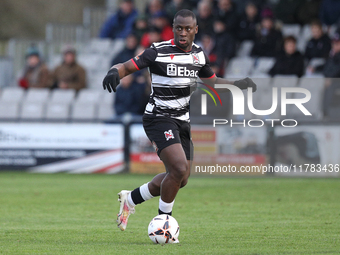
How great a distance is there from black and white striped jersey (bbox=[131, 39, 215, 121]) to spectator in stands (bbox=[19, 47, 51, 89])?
10.8 m

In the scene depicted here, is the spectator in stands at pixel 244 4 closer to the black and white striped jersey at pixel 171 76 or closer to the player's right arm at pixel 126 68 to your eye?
the black and white striped jersey at pixel 171 76

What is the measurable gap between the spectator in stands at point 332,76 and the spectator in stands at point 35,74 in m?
7.65

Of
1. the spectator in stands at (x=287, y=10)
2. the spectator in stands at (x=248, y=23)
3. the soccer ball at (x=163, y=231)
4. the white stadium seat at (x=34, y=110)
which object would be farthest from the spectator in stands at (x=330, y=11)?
the soccer ball at (x=163, y=231)

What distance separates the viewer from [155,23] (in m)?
15.5

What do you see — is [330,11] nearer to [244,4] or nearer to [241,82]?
[244,4]

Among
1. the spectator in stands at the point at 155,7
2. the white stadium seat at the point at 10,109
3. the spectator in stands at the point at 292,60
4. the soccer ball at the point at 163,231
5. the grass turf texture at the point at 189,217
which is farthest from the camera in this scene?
the spectator in stands at the point at 155,7

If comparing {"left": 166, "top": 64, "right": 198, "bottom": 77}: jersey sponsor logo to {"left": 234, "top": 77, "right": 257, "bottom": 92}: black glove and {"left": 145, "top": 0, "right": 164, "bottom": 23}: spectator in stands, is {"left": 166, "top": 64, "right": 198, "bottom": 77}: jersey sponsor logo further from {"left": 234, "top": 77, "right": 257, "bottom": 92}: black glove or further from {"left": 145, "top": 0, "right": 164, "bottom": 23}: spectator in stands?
{"left": 145, "top": 0, "right": 164, "bottom": 23}: spectator in stands

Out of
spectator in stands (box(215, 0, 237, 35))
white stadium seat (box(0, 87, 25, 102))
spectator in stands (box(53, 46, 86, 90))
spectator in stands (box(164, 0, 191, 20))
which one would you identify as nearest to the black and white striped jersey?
spectator in stands (box(215, 0, 237, 35))

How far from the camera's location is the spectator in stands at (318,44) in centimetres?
1342

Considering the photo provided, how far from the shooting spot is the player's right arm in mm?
5258

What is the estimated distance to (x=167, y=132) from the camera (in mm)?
5773

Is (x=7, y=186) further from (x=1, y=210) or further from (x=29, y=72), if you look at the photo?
(x=29, y=72)

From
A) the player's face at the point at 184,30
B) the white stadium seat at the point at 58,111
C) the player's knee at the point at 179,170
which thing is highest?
the player's face at the point at 184,30

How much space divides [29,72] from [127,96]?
3.92m
